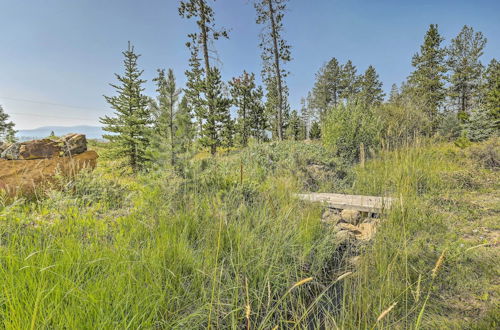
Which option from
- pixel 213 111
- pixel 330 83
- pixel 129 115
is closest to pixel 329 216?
pixel 129 115

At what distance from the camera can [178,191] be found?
2711 millimetres

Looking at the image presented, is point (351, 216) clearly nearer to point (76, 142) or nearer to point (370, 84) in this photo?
point (76, 142)

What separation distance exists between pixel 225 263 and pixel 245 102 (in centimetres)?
1866

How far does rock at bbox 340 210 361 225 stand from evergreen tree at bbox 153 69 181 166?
276cm

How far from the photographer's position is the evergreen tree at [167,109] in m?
3.05

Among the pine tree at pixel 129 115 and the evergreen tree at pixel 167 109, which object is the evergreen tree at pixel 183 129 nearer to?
the evergreen tree at pixel 167 109

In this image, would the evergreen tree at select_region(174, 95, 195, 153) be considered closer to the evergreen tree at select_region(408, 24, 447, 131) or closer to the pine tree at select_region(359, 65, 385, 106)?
the evergreen tree at select_region(408, 24, 447, 131)

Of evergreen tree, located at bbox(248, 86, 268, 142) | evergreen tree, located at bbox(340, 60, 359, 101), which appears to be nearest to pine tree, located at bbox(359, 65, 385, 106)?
evergreen tree, located at bbox(340, 60, 359, 101)

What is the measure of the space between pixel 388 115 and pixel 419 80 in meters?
16.3

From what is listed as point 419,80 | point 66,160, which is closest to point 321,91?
point 419,80

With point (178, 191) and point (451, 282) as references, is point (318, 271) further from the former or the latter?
point (178, 191)

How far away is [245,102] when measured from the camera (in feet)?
63.7

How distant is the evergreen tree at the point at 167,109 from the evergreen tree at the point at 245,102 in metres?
14.9

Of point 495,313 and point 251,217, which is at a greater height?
point 251,217
